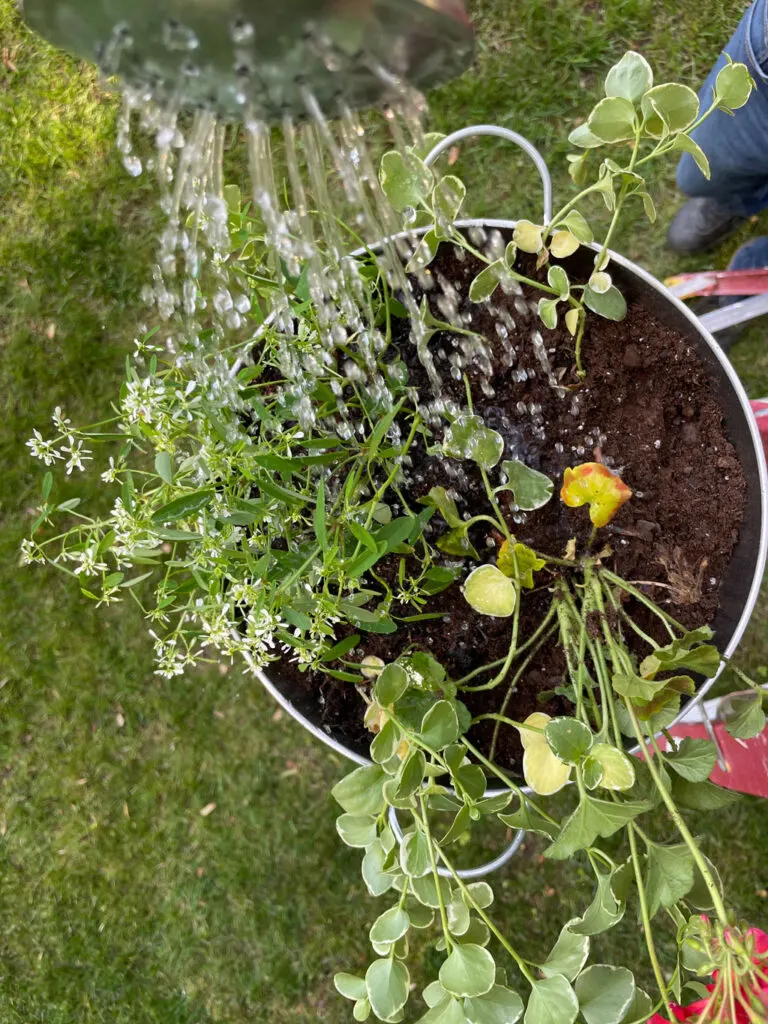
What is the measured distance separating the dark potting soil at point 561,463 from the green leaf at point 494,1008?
0.25m

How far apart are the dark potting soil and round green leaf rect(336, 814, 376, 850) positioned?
102 millimetres

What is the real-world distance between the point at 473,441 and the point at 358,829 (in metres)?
0.39

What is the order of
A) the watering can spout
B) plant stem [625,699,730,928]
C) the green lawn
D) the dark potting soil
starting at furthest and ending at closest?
the green lawn → the dark potting soil → plant stem [625,699,730,928] → the watering can spout

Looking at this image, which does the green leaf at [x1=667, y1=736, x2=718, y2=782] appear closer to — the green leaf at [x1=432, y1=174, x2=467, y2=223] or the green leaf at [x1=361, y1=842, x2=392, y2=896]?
the green leaf at [x1=361, y1=842, x2=392, y2=896]

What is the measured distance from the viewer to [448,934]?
0.63 metres

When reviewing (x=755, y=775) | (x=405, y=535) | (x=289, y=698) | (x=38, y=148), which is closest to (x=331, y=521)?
(x=405, y=535)

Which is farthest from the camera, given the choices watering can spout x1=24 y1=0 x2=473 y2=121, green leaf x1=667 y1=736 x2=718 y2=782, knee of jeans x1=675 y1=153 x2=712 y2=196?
knee of jeans x1=675 y1=153 x2=712 y2=196

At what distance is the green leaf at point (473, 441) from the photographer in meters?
0.74

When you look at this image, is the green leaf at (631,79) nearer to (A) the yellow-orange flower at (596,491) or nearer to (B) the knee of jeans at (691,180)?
(A) the yellow-orange flower at (596,491)

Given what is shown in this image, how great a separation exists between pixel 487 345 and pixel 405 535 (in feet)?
1.03

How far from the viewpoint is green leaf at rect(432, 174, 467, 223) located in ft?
2.40

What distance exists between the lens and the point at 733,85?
0.66 m

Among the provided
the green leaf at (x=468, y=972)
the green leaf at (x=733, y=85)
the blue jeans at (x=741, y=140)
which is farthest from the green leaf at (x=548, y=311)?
the green leaf at (x=468, y=972)

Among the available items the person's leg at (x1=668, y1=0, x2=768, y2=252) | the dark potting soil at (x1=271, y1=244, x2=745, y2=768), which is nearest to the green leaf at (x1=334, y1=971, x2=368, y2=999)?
the dark potting soil at (x1=271, y1=244, x2=745, y2=768)
